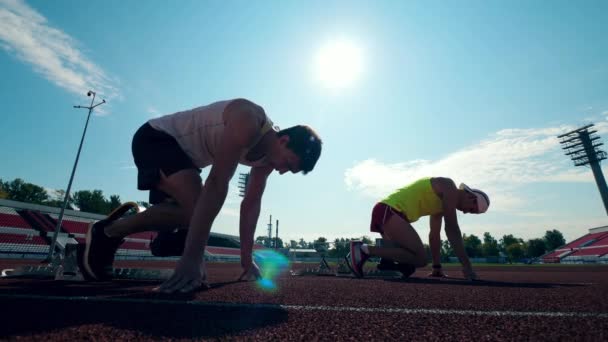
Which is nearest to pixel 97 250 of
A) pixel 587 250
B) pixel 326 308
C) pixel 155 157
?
pixel 155 157

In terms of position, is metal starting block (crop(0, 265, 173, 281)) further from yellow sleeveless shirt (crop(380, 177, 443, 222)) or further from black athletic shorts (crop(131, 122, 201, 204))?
yellow sleeveless shirt (crop(380, 177, 443, 222))

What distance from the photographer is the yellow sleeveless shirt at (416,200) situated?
5108mm

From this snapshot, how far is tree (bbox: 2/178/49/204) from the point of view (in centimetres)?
6034

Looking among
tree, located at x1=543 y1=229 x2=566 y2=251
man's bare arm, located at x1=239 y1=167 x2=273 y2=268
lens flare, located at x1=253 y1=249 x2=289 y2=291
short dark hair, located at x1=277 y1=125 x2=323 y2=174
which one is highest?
tree, located at x1=543 y1=229 x2=566 y2=251

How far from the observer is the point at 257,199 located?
147 inches

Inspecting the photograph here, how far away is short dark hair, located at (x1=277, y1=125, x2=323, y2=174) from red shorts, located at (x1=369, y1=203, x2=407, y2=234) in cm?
261

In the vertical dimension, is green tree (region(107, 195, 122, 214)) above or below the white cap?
above

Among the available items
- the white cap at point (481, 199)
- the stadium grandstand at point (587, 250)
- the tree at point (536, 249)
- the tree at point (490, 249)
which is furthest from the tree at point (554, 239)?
the white cap at point (481, 199)

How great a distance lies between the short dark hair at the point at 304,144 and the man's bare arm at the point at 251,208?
0.88m

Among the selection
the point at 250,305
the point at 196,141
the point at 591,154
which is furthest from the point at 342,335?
the point at 591,154

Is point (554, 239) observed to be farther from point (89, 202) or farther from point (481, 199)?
point (89, 202)

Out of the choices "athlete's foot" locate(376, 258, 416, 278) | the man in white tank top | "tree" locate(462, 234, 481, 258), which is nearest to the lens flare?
the man in white tank top

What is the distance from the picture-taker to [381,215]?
506 cm

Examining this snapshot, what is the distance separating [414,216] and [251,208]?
2719mm
